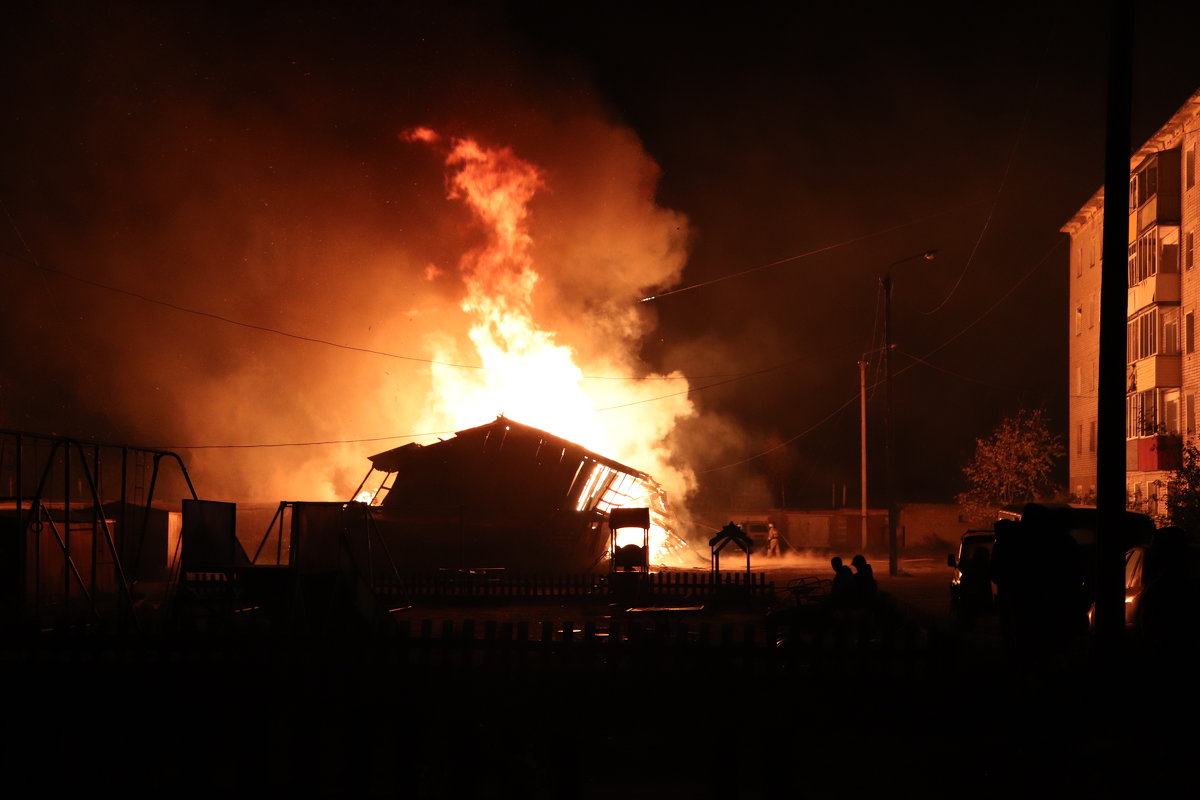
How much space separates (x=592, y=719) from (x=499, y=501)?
22861 mm

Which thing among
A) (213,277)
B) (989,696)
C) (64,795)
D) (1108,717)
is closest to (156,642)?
(64,795)

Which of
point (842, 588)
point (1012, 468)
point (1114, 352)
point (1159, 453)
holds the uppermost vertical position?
point (1114, 352)

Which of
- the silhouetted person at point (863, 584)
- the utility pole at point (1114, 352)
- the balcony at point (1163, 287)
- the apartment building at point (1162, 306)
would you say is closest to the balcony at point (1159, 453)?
the apartment building at point (1162, 306)

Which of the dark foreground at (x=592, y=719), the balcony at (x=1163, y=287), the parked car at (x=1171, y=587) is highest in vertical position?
the balcony at (x=1163, y=287)

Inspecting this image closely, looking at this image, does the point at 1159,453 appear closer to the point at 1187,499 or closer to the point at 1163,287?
the point at 1163,287

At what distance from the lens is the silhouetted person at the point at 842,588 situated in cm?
1434

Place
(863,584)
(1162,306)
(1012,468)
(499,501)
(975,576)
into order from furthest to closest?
(1012,468), (1162,306), (499,501), (975,576), (863,584)

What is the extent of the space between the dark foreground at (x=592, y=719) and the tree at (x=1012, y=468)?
4028 cm

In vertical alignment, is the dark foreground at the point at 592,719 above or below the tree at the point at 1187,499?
below

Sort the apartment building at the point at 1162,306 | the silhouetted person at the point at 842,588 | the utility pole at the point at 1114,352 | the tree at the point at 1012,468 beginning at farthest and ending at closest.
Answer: the tree at the point at 1012,468 < the apartment building at the point at 1162,306 < the silhouetted person at the point at 842,588 < the utility pole at the point at 1114,352

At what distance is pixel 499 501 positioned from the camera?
3078cm

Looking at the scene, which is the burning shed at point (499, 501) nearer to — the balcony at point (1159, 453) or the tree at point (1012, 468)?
the balcony at point (1159, 453)

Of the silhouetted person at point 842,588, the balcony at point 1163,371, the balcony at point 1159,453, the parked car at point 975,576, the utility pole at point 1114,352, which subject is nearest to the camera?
the utility pole at point 1114,352

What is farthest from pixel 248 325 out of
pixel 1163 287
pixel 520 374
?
pixel 1163 287
